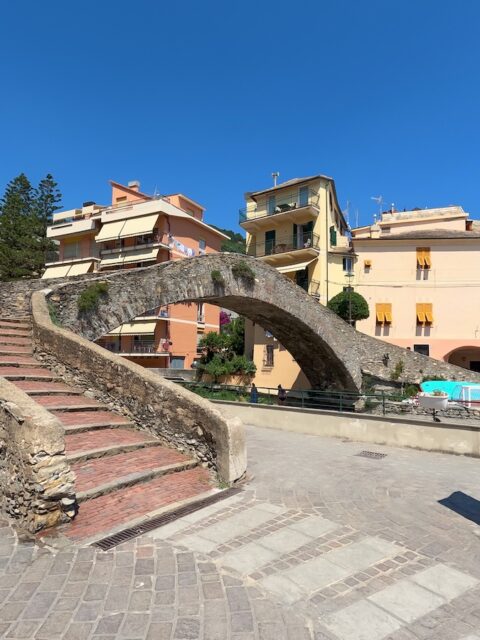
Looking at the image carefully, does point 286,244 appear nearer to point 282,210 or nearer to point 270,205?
point 282,210

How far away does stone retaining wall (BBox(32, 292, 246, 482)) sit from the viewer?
625cm

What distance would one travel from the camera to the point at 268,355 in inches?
1042

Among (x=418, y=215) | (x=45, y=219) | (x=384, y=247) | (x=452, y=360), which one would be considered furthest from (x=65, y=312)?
(x=45, y=219)

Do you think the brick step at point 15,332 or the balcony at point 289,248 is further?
the balcony at point 289,248

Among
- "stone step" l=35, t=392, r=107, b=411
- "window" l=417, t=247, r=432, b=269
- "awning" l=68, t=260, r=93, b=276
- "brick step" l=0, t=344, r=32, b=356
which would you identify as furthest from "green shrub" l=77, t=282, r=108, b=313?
"awning" l=68, t=260, r=93, b=276

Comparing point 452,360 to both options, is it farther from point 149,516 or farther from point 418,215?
point 149,516

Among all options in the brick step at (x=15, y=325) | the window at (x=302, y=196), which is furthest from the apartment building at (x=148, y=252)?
the brick step at (x=15, y=325)

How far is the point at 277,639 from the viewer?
2.87 metres

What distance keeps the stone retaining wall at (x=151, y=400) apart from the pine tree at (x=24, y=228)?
27314mm

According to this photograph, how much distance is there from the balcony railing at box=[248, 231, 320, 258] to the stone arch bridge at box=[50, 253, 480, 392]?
819 centimetres

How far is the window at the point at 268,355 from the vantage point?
1037 inches

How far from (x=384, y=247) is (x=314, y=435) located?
733 inches

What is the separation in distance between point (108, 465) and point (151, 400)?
63.6 inches

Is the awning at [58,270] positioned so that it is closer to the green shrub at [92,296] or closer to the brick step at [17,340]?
the green shrub at [92,296]
